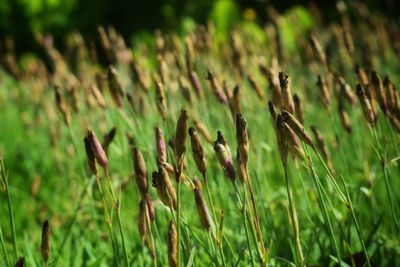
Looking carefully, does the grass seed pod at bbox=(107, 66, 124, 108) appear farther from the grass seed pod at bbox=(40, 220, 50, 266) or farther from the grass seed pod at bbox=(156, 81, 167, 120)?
the grass seed pod at bbox=(40, 220, 50, 266)

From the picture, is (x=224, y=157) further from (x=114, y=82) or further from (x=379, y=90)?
(x=114, y=82)

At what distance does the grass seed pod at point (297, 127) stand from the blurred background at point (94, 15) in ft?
21.9

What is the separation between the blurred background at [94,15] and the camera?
7867 millimetres

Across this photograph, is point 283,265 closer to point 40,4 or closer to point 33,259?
point 33,259

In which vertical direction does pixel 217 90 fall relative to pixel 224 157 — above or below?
above

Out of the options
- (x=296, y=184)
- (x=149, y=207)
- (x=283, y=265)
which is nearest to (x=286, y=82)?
(x=149, y=207)

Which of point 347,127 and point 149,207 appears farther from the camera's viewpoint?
point 347,127

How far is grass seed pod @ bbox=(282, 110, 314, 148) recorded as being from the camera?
1066mm

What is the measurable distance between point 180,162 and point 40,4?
800 cm

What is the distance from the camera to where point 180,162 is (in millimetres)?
1025

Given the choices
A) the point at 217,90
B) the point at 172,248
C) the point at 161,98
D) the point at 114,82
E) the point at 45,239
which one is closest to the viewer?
the point at 172,248

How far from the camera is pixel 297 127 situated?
1.07m

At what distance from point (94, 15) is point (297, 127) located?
8.03 metres

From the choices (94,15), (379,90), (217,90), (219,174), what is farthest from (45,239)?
(94,15)
